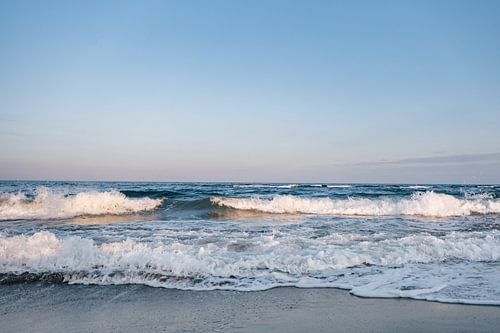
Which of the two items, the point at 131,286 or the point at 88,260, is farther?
the point at 88,260

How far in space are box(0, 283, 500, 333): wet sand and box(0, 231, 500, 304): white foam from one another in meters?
0.35

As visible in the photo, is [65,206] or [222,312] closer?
[222,312]

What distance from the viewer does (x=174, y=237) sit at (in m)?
8.78

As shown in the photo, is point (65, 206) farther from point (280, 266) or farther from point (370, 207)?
point (370, 207)

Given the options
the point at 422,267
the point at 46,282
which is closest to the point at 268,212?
the point at 422,267

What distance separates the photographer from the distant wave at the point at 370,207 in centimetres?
1675

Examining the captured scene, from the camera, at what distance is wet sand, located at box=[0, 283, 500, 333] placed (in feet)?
12.1

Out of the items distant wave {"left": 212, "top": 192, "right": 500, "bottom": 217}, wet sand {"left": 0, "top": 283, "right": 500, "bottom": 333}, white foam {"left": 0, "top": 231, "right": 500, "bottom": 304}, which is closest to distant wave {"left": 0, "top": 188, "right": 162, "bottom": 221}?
distant wave {"left": 212, "top": 192, "right": 500, "bottom": 217}

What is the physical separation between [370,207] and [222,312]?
14.7 metres

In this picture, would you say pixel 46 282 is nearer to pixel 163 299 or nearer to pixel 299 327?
pixel 163 299

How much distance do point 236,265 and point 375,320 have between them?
8.39 ft

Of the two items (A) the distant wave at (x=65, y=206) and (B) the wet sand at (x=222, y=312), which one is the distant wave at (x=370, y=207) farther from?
(B) the wet sand at (x=222, y=312)

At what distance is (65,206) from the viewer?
54.8ft

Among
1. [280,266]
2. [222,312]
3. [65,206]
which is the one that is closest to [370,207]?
[280,266]
